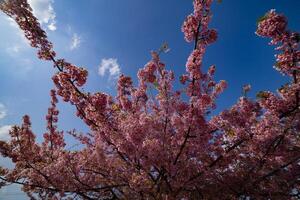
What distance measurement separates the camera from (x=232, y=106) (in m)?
9.10

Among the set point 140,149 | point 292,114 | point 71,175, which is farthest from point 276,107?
point 71,175

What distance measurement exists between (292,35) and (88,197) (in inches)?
271

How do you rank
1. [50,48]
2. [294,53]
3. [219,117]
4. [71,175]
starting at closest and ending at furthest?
[294,53] < [71,175] < [50,48] < [219,117]

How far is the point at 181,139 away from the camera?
25.7 ft

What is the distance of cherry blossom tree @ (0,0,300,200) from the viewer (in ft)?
A: 24.2

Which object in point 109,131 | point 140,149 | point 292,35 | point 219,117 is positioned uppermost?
point 292,35

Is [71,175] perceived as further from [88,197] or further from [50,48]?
[50,48]

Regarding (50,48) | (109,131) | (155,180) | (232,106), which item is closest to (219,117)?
(232,106)

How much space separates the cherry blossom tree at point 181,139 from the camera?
7.39 m

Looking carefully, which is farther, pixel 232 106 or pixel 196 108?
pixel 232 106

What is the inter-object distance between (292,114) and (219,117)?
1997 millimetres

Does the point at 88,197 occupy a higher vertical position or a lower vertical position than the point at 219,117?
lower

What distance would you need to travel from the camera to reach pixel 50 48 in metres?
8.05

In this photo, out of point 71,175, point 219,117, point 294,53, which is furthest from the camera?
point 219,117
